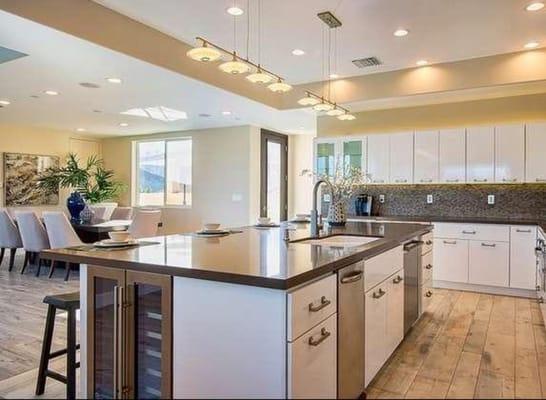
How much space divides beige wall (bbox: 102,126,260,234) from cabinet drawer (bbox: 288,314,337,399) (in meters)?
5.95

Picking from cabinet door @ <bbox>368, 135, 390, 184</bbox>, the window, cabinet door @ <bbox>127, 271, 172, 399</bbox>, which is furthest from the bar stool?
the window

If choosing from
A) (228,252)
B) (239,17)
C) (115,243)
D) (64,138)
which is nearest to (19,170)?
(64,138)

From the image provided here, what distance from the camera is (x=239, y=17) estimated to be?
369 centimetres

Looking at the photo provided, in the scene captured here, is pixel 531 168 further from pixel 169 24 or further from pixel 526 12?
pixel 169 24

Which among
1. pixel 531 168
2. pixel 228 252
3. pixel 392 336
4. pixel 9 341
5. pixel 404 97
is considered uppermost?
pixel 404 97

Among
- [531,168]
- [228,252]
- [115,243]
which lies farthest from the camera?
[531,168]

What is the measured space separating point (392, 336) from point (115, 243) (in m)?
1.96

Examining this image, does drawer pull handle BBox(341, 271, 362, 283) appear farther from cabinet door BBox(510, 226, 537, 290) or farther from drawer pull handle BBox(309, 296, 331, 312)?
cabinet door BBox(510, 226, 537, 290)

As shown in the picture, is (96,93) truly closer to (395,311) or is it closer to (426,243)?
(426,243)

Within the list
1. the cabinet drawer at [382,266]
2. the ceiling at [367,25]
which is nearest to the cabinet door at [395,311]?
the cabinet drawer at [382,266]

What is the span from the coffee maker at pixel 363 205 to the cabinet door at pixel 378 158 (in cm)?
37

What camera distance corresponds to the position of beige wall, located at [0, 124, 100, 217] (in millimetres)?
7984

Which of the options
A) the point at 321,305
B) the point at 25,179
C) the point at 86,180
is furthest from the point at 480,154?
the point at 25,179

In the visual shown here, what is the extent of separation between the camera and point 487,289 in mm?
4949
